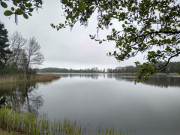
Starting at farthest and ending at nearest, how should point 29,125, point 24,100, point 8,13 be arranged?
point 24,100
point 29,125
point 8,13

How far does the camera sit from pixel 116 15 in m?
2.45

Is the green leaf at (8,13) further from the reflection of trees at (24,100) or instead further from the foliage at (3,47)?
the foliage at (3,47)

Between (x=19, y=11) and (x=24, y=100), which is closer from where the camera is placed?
(x=19, y=11)

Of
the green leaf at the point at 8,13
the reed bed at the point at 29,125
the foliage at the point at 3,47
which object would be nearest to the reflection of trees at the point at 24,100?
the reed bed at the point at 29,125

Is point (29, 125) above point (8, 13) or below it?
below

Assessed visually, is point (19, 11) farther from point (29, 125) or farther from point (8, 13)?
point (29, 125)

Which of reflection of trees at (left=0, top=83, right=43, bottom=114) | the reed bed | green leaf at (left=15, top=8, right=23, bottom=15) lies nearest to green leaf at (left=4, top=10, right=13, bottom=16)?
green leaf at (left=15, top=8, right=23, bottom=15)

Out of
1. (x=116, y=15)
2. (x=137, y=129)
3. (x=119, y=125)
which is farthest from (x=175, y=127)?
(x=116, y=15)

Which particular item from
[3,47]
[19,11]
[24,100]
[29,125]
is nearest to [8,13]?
[19,11]

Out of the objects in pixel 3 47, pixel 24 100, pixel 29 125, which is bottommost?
pixel 24 100

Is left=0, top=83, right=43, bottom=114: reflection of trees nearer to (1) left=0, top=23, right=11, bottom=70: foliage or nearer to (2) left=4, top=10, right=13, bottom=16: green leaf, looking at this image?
(2) left=4, top=10, right=13, bottom=16: green leaf

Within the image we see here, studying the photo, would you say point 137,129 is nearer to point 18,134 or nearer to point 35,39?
point 18,134

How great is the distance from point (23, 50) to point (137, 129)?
107 ft

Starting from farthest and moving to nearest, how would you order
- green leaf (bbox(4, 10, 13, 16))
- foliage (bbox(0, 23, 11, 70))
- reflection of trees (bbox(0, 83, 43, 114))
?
1. foliage (bbox(0, 23, 11, 70))
2. reflection of trees (bbox(0, 83, 43, 114))
3. green leaf (bbox(4, 10, 13, 16))
